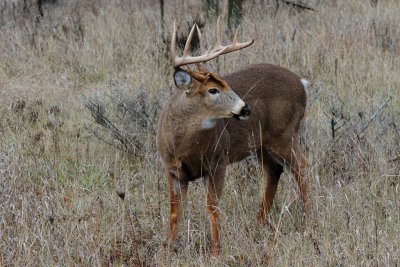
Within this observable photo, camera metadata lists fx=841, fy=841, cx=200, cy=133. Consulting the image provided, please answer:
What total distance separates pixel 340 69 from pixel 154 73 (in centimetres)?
198

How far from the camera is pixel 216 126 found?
536cm

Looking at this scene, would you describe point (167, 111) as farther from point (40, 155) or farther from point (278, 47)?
point (278, 47)

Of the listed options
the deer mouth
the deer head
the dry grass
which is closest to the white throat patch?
the deer head

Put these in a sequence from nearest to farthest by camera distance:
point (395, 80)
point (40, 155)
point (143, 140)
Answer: point (40, 155) < point (143, 140) < point (395, 80)

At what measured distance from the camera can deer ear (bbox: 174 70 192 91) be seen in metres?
5.22

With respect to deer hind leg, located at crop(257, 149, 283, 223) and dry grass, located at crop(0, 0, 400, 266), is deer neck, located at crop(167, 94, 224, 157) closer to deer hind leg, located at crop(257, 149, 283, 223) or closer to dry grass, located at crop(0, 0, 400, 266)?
dry grass, located at crop(0, 0, 400, 266)

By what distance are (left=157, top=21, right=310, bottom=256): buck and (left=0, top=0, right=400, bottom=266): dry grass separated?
178 millimetres

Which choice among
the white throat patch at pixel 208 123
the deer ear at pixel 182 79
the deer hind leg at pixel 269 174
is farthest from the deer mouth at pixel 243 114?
the deer hind leg at pixel 269 174

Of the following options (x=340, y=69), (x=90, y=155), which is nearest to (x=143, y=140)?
(x=90, y=155)

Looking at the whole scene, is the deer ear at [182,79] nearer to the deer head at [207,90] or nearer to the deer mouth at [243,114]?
the deer head at [207,90]

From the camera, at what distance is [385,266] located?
445 centimetres

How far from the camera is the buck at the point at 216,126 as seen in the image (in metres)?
5.20

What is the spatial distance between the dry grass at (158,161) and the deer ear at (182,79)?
30.7 inches

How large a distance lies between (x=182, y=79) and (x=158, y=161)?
132 centimetres
